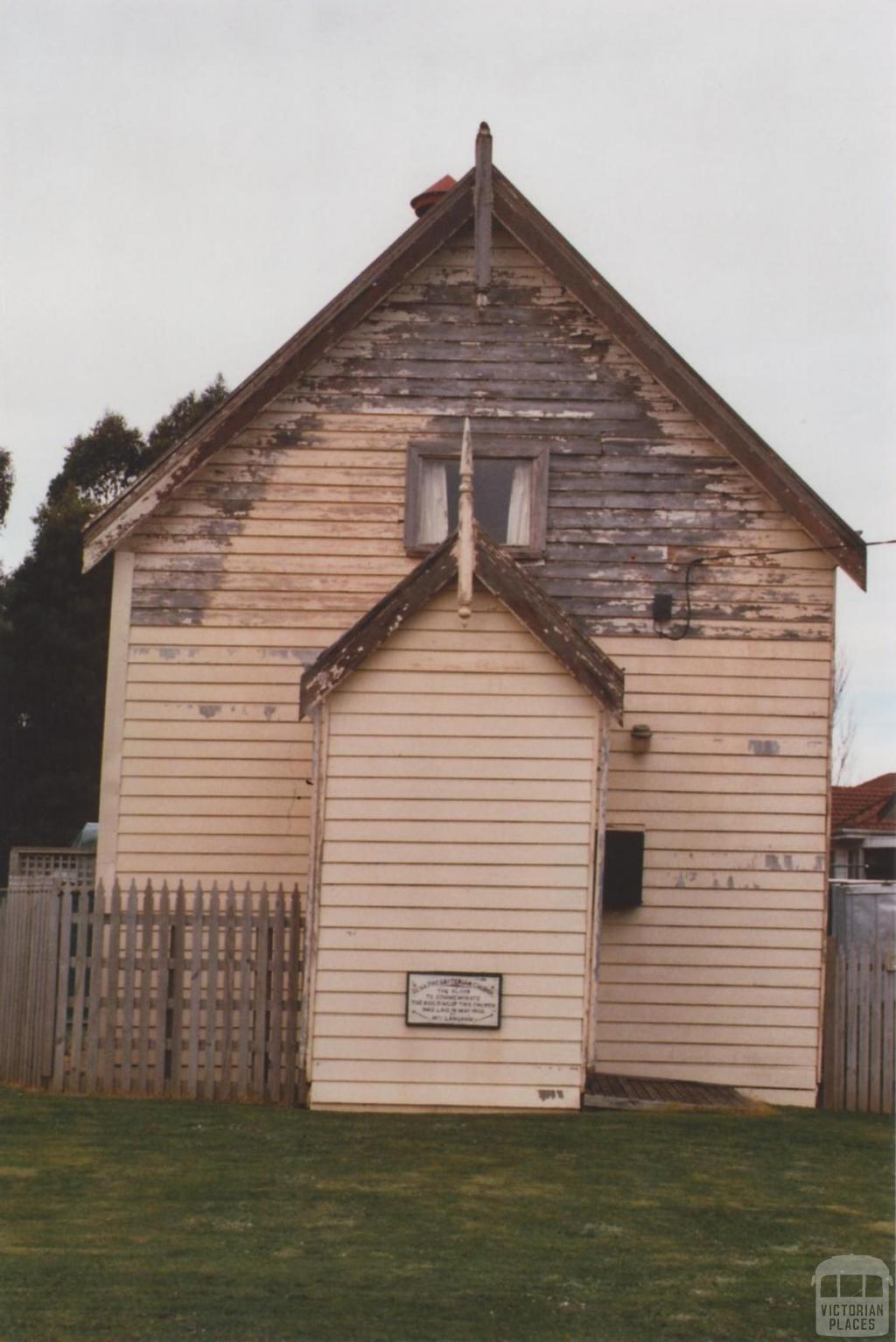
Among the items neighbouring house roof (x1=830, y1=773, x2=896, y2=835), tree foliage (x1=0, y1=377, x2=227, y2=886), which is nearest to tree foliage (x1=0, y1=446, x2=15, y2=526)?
tree foliage (x1=0, y1=377, x2=227, y2=886)

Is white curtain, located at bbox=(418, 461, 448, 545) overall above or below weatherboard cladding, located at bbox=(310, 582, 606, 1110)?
above

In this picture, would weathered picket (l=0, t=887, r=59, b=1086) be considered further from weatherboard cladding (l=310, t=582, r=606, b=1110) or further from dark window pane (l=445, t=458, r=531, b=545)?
dark window pane (l=445, t=458, r=531, b=545)

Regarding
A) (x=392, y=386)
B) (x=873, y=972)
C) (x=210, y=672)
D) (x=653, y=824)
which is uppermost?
(x=392, y=386)

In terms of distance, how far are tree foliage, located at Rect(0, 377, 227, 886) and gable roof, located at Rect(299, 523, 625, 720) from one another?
2962cm

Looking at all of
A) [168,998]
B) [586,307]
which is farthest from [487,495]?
[168,998]

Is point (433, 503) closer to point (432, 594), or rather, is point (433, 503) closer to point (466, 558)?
point (432, 594)

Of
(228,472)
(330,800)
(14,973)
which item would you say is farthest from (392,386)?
(14,973)

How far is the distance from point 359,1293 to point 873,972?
→ 29.0 ft

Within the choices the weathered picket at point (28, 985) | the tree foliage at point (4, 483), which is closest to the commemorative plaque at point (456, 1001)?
the weathered picket at point (28, 985)

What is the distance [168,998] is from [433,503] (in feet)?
15.8

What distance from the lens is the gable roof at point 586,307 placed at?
52.2 ft

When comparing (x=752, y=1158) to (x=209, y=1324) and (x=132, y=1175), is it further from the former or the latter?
(x=209, y=1324)

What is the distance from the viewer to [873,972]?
1567 centimetres

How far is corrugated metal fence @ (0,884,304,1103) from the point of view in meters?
14.2
